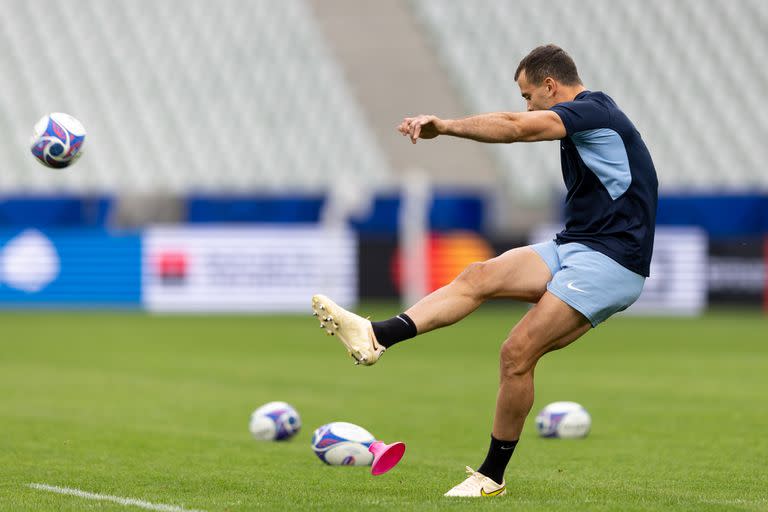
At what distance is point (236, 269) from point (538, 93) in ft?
71.0

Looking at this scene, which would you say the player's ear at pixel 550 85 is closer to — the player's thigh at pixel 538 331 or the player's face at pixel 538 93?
the player's face at pixel 538 93

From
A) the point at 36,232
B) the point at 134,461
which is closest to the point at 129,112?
the point at 36,232

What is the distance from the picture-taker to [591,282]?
7660 millimetres

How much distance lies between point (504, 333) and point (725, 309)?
6.71 m

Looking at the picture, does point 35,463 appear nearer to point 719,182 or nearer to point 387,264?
point 387,264

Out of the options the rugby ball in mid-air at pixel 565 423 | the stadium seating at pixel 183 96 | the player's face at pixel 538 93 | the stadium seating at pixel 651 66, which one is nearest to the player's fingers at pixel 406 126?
the player's face at pixel 538 93

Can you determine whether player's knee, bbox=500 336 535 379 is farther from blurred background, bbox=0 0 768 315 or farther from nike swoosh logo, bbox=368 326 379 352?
blurred background, bbox=0 0 768 315

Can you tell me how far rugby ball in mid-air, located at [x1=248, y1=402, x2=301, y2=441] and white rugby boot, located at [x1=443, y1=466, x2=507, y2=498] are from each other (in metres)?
3.11

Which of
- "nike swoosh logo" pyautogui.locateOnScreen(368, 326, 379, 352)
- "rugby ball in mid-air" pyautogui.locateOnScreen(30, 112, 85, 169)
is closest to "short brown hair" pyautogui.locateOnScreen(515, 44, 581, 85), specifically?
"nike swoosh logo" pyautogui.locateOnScreen(368, 326, 379, 352)

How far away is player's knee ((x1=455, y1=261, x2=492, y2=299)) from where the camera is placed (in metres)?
7.68

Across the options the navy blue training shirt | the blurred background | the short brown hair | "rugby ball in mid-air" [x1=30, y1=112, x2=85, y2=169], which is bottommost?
the navy blue training shirt

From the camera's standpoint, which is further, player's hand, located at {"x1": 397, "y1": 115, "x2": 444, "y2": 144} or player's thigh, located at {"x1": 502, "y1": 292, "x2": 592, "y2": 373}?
player's thigh, located at {"x1": 502, "y1": 292, "x2": 592, "y2": 373}

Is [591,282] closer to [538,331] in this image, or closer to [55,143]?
[538,331]

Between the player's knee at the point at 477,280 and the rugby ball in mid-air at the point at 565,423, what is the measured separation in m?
3.64
